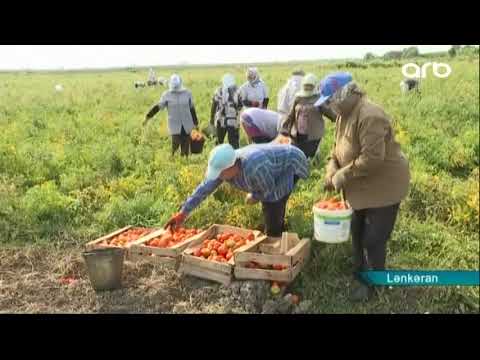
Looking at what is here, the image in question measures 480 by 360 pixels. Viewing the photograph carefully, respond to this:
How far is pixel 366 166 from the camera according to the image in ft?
16.7

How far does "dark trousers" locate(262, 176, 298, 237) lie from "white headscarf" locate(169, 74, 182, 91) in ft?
4.24

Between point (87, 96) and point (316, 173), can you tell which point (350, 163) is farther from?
point (87, 96)

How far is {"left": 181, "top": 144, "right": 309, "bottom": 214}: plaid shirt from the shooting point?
5.73 m

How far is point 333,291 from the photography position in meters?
5.77

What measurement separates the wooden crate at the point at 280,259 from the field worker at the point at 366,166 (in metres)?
0.48

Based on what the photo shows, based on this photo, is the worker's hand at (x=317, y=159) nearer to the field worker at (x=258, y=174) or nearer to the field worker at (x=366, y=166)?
the field worker at (x=258, y=174)

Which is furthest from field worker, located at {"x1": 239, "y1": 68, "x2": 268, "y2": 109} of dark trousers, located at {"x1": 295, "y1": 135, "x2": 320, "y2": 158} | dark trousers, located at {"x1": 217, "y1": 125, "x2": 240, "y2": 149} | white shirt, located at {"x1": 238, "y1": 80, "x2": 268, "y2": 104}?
dark trousers, located at {"x1": 295, "y1": 135, "x2": 320, "y2": 158}

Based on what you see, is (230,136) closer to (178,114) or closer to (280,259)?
(178,114)

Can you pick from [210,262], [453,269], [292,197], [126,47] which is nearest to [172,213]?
[210,262]

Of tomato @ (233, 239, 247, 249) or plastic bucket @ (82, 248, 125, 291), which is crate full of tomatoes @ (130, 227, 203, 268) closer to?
plastic bucket @ (82, 248, 125, 291)

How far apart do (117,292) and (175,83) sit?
6.29 feet

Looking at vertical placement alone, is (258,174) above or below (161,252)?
above

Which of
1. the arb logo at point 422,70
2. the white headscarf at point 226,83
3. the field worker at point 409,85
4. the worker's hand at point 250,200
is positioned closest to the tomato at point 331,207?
the worker's hand at point 250,200

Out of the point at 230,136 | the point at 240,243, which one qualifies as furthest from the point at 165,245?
the point at 230,136
